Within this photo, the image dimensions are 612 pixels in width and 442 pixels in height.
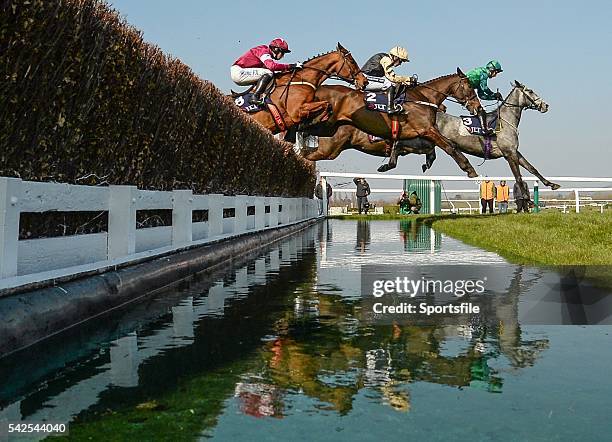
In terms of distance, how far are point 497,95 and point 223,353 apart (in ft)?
86.6

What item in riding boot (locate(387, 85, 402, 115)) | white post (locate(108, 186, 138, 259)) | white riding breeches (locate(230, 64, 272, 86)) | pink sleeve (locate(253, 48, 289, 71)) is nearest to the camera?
white post (locate(108, 186, 138, 259))

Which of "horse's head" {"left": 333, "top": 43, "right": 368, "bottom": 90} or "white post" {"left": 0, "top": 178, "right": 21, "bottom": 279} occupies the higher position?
"horse's head" {"left": 333, "top": 43, "right": 368, "bottom": 90}

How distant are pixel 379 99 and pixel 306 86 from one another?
125 inches

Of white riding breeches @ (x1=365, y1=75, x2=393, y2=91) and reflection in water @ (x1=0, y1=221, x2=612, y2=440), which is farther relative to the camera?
white riding breeches @ (x1=365, y1=75, x2=393, y2=91)

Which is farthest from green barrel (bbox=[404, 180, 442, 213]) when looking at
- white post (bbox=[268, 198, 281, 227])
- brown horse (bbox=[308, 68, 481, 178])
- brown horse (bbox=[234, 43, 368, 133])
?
white post (bbox=[268, 198, 281, 227])

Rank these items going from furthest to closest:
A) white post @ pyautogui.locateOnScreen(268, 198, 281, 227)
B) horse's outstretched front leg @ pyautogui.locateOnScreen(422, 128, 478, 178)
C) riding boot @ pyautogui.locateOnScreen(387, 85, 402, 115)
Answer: riding boot @ pyautogui.locateOnScreen(387, 85, 402, 115), horse's outstretched front leg @ pyautogui.locateOnScreen(422, 128, 478, 178), white post @ pyautogui.locateOnScreen(268, 198, 281, 227)

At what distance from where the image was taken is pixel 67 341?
581cm

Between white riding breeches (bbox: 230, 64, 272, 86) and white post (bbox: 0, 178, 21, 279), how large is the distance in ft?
78.2

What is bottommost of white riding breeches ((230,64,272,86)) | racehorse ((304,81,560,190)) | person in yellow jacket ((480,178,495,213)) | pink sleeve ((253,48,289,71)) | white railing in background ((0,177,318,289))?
white railing in background ((0,177,318,289))

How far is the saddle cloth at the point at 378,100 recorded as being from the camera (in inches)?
1205

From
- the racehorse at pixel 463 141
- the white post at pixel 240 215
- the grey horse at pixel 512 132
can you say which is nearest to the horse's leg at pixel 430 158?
the racehorse at pixel 463 141

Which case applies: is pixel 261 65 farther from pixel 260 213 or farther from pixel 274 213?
pixel 260 213

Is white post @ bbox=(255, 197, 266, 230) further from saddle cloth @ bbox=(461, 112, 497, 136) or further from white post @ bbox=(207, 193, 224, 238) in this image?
saddle cloth @ bbox=(461, 112, 497, 136)

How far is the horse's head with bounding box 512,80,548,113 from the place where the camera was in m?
29.5
